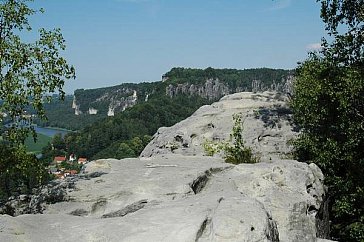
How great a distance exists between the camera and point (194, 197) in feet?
32.5

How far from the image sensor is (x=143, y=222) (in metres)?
7.77

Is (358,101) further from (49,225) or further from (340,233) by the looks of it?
(49,225)

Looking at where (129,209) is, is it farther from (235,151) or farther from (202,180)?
(235,151)

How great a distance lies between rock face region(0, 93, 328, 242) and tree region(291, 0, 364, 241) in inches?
91.2

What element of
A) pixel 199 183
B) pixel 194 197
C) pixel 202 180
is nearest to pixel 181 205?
pixel 194 197

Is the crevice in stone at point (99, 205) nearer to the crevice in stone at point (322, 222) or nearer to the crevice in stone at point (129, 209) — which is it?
the crevice in stone at point (129, 209)

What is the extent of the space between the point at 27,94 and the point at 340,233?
14067 mm

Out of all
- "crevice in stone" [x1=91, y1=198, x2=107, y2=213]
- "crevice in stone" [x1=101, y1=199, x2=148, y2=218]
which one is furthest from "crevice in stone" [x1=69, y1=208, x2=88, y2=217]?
"crevice in stone" [x1=101, y1=199, x2=148, y2=218]

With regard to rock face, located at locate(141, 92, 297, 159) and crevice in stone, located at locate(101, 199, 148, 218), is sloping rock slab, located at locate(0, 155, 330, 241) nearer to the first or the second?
crevice in stone, located at locate(101, 199, 148, 218)

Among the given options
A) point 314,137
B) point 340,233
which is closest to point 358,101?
point 314,137

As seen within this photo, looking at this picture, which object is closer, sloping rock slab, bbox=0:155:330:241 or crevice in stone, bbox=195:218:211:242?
crevice in stone, bbox=195:218:211:242

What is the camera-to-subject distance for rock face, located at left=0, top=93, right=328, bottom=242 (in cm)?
744

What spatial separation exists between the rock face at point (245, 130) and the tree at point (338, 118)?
210cm

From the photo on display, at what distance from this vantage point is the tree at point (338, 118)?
17.5m
